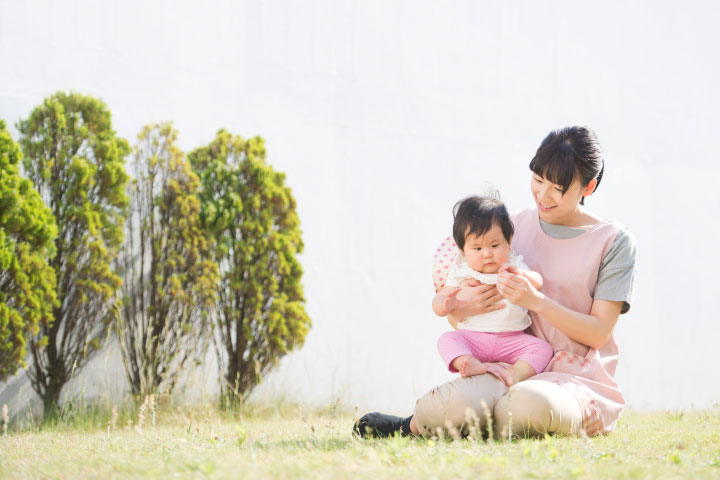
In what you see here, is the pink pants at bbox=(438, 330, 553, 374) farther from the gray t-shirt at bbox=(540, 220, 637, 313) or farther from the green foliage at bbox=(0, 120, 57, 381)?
the green foliage at bbox=(0, 120, 57, 381)

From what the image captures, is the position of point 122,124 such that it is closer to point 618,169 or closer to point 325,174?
point 325,174

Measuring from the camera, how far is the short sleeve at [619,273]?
10.2 ft

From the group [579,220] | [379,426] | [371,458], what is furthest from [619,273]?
[371,458]

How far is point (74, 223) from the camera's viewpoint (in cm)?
554

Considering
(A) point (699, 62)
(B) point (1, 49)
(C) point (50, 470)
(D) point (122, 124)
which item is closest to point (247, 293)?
(D) point (122, 124)

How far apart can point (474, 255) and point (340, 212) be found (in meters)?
3.98

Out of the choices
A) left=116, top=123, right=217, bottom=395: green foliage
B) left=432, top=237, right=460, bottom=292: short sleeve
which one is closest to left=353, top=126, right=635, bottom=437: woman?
left=432, top=237, right=460, bottom=292: short sleeve

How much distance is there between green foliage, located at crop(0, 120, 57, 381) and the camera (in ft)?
16.2

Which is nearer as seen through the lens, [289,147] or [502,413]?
[502,413]

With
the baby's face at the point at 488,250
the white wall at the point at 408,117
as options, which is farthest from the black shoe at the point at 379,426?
the white wall at the point at 408,117

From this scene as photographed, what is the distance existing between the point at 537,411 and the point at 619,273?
81cm

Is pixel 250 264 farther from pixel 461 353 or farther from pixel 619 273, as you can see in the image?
pixel 619 273

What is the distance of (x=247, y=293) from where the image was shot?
5.93 meters

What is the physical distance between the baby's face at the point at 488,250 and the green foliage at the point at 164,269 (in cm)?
315
